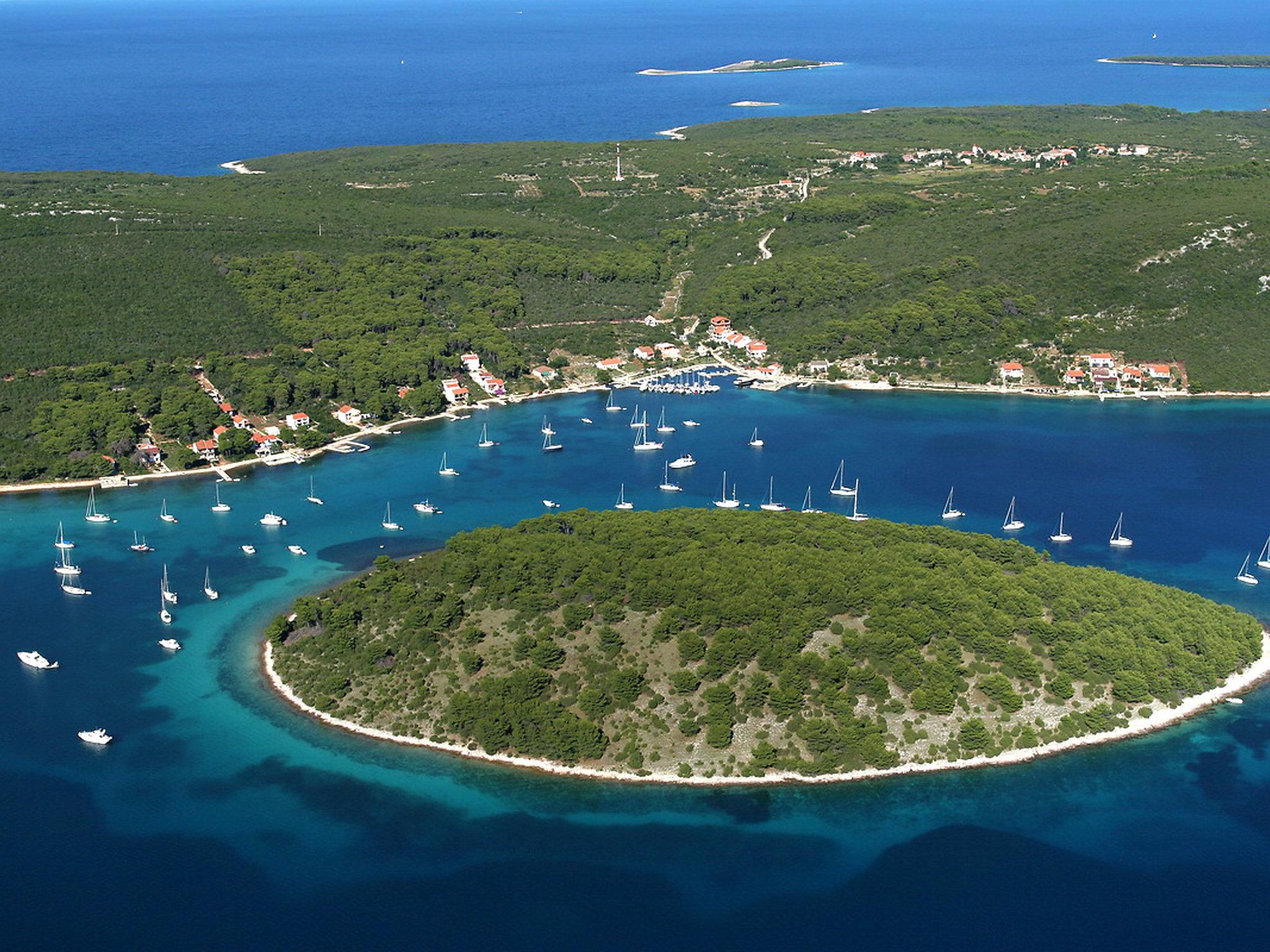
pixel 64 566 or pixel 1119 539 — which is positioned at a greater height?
pixel 1119 539

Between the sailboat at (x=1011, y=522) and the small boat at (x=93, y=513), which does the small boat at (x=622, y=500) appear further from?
the small boat at (x=93, y=513)

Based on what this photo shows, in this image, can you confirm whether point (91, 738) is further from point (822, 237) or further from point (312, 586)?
point (822, 237)

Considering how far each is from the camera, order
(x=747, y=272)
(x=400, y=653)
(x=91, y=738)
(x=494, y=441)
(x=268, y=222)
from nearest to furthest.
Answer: (x=91, y=738) < (x=400, y=653) < (x=494, y=441) < (x=747, y=272) < (x=268, y=222)

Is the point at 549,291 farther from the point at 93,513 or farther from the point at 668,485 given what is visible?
the point at 93,513

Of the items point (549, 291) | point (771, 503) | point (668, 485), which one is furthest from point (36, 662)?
point (549, 291)

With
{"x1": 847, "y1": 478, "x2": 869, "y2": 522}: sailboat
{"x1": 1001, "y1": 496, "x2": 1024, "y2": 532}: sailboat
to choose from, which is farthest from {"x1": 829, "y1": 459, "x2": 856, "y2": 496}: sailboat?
{"x1": 1001, "y1": 496, "x2": 1024, "y2": 532}: sailboat

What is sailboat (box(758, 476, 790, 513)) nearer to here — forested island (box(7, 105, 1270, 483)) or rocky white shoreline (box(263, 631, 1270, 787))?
rocky white shoreline (box(263, 631, 1270, 787))

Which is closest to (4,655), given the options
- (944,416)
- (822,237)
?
(944,416)
